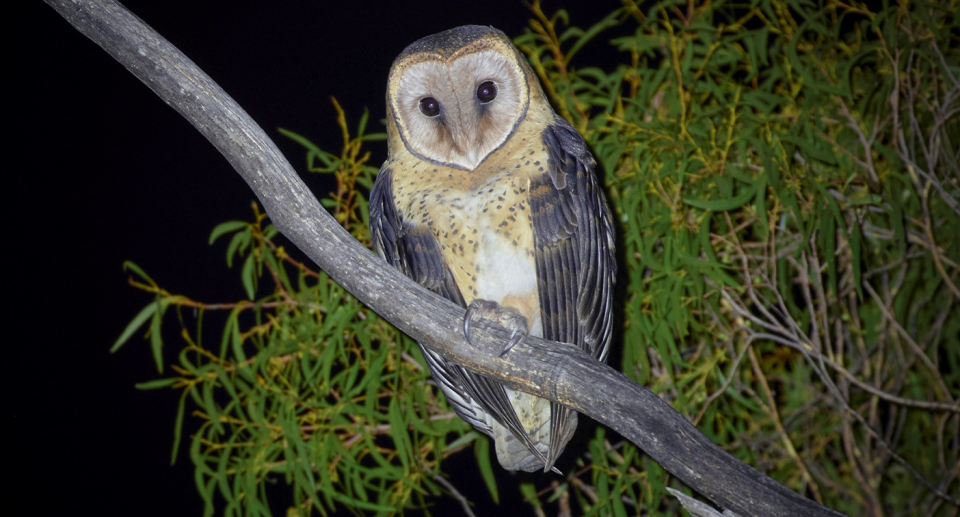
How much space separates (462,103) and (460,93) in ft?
0.05

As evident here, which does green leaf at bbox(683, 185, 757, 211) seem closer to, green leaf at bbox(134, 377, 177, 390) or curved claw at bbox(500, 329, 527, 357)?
curved claw at bbox(500, 329, 527, 357)

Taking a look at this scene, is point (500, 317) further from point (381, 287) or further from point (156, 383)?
point (156, 383)

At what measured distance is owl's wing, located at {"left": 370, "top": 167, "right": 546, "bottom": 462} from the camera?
1.17m

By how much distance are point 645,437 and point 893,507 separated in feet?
4.12

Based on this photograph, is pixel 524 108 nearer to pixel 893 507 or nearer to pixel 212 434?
pixel 212 434

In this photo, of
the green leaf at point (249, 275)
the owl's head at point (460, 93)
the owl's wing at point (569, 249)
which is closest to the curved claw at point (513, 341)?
the owl's wing at point (569, 249)

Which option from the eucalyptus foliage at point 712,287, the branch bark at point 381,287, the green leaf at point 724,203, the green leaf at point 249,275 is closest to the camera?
the branch bark at point 381,287

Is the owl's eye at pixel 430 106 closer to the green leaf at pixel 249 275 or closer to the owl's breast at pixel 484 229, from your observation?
the owl's breast at pixel 484 229

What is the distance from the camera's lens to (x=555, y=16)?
166cm

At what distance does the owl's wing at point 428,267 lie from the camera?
3.83 ft

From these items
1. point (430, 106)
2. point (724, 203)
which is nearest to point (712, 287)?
point (724, 203)

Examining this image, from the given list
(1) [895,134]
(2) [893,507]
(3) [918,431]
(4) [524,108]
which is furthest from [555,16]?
(2) [893,507]

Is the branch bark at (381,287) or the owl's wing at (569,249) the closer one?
the branch bark at (381,287)

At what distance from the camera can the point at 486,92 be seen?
1.14 m
